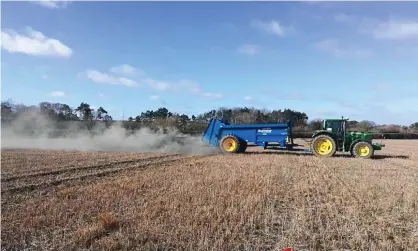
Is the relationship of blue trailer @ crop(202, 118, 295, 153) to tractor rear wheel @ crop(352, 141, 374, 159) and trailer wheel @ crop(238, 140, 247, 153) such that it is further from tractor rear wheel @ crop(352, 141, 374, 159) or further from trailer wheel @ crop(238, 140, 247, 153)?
tractor rear wheel @ crop(352, 141, 374, 159)

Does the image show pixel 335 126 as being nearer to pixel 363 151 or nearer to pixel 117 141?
pixel 363 151

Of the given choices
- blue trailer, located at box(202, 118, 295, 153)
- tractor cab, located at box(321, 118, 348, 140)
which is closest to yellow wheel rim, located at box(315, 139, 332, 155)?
tractor cab, located at box(321, 118, 348, 140)

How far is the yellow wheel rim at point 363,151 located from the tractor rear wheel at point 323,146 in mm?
1317

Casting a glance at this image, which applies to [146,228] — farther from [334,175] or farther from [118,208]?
[334,175]

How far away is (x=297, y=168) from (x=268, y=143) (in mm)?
6981

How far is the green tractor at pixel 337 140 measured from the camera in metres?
23.0

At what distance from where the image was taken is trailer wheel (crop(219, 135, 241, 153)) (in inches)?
955

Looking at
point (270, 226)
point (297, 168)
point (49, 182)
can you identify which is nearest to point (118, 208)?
point (270, 226)

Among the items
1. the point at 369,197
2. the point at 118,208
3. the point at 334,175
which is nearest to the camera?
the point at 118,208

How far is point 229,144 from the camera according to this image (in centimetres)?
2448

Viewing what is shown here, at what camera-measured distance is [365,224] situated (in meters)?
7.85

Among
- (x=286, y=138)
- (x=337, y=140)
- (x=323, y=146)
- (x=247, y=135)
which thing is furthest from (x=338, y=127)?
(x=247, y=135)

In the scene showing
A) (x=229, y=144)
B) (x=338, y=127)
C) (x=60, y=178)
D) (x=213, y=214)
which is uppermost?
(x=338, y=127)

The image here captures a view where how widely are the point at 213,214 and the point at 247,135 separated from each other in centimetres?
1640
